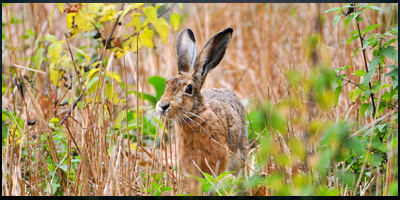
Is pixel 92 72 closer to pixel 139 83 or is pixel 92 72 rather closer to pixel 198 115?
pixel 198 115

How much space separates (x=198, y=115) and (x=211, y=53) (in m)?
0.36

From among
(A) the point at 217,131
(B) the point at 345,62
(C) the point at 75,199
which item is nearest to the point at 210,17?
(B) the point at 345,62

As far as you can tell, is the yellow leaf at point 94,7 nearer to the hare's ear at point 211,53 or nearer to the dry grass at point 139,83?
Result: the dry grass at point 139,83

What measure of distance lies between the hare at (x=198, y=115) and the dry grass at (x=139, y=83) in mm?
142

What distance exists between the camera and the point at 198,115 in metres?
3.41

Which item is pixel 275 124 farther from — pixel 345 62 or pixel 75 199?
pixel 345 62

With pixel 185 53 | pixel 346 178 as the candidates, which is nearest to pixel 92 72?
pixel 185 53

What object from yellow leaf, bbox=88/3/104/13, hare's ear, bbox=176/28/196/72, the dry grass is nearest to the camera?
the dry grass

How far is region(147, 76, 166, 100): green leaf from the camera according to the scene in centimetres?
416

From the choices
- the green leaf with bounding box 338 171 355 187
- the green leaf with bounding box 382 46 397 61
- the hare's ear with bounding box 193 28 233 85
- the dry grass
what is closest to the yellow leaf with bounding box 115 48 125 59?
the dry grass

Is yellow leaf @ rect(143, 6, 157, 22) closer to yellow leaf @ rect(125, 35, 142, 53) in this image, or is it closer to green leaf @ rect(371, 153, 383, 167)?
yellow leaf @ rect(125, 35, 142, 53)

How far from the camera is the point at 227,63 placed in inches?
256

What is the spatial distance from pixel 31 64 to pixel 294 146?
11.4 feet

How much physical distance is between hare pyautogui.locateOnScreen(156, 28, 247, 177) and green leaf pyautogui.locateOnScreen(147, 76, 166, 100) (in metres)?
0.66
